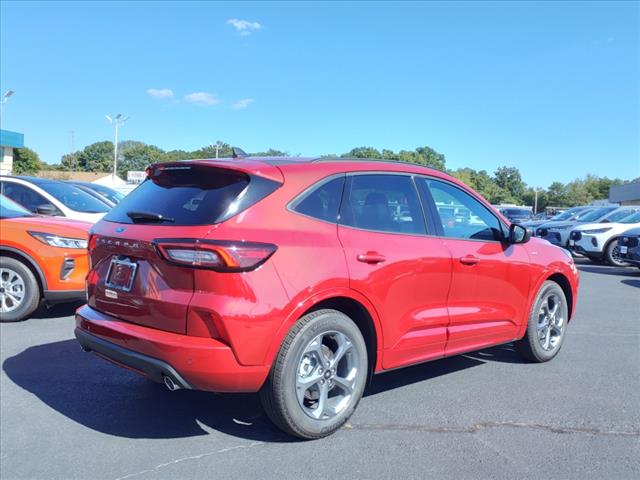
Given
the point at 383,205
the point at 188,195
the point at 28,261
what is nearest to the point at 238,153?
the point at 188,195

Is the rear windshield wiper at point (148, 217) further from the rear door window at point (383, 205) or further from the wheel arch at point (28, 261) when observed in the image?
the wheel arch at point (28, 261)

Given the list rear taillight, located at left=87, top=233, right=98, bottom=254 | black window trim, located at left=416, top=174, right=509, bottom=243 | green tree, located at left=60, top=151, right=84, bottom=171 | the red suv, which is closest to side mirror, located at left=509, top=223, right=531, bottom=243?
black window trim, located at left=416, top=174, right=509, bottom=243

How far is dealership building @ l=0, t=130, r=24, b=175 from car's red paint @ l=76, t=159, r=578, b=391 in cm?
5025

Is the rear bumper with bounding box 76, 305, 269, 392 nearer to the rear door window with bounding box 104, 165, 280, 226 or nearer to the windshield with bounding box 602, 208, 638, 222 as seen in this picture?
the rear door window with bounding box 104, 165, 280, 226

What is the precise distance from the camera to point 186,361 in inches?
120

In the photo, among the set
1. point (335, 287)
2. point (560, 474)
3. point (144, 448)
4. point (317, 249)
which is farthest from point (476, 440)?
point (144, 448)

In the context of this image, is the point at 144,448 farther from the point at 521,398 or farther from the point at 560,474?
the point at 521,398

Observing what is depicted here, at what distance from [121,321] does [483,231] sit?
2.96 metres

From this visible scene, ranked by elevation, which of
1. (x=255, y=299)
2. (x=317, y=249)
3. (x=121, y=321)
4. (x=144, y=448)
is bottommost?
(x=144, y=448)

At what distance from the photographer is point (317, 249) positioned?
11.0 ft

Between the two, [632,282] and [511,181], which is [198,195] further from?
[511,181]

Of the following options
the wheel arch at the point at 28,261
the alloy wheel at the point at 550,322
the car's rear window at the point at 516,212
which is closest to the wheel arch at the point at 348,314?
the alloy wheel at the point at 550,322

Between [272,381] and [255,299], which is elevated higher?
[255,299]

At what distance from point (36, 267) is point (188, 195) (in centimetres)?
377
